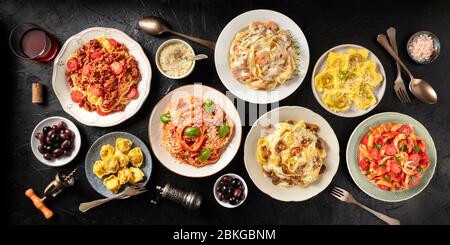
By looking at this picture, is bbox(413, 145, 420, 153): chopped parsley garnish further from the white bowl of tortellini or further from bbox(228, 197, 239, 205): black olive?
the white bowl of tortellini

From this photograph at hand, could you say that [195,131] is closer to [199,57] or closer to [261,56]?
[199,57]

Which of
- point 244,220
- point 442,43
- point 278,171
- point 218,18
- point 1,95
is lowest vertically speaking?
point 244,220

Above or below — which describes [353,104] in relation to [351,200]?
above

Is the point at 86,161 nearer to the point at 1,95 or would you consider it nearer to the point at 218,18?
the point at 1,95

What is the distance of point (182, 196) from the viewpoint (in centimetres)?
383

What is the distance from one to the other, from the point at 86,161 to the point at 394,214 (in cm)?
330

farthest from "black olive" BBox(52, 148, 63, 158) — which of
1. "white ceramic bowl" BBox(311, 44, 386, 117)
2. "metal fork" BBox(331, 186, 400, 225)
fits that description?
"metal fork" BBox(331, 186, 400, 225)

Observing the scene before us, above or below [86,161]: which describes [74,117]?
above

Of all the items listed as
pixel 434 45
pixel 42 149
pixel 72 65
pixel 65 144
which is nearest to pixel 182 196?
pixel 65 144

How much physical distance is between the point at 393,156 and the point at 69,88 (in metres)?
3.38

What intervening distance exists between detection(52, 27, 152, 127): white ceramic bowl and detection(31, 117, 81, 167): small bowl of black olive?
16 centimetres

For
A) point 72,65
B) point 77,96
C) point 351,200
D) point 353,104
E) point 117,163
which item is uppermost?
point 72,65

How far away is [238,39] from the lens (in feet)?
12.7

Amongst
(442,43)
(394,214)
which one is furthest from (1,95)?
(442,43)
